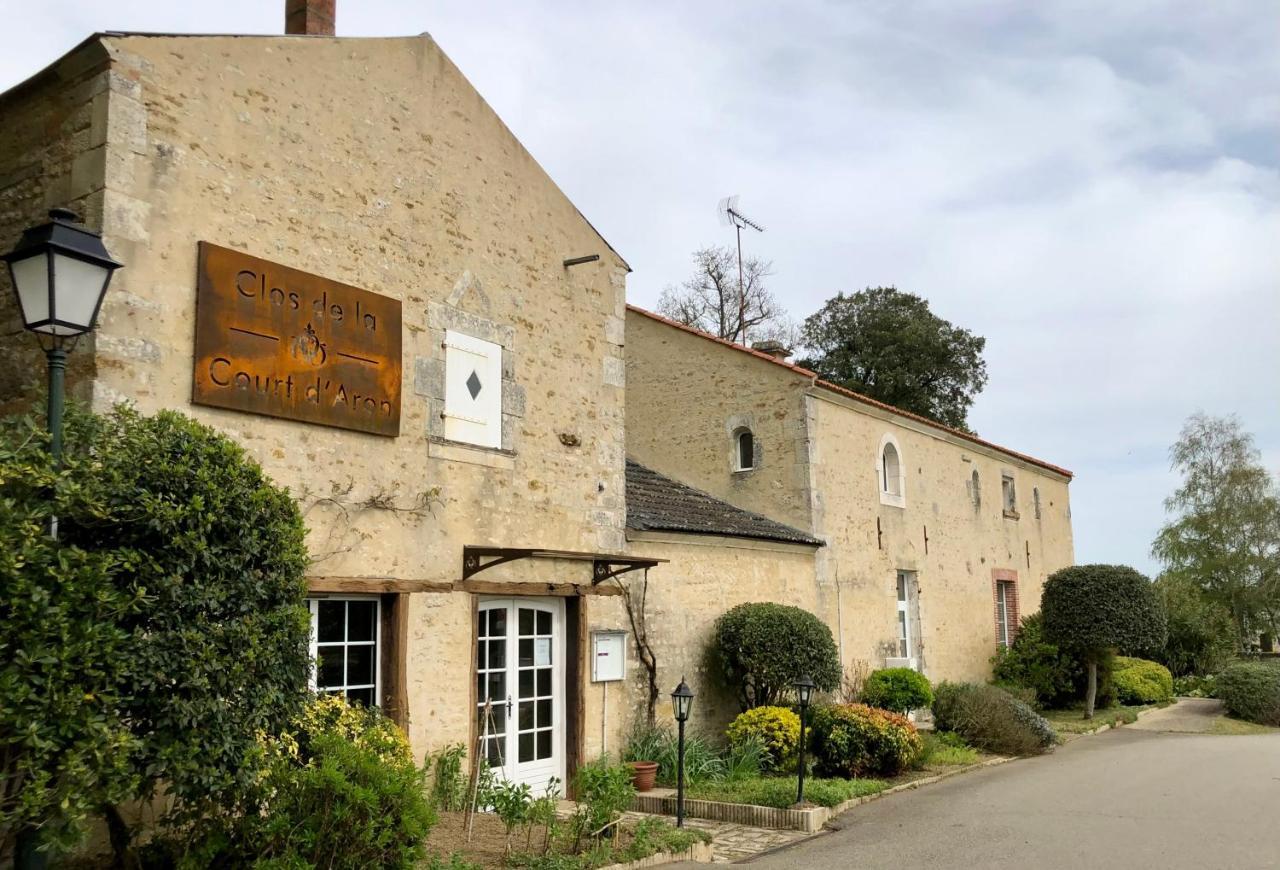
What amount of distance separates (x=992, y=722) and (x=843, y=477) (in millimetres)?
4195

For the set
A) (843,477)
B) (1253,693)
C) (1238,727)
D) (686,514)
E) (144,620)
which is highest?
(843,477)

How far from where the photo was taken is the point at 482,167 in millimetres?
10562

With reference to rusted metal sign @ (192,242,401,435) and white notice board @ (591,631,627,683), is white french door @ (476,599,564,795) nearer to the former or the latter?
white notice board @ (591,631,627,683)

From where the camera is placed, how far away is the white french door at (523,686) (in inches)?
398

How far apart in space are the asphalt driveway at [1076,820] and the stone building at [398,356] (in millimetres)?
3022

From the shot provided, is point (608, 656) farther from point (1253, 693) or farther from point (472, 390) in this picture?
point (1253, 693)

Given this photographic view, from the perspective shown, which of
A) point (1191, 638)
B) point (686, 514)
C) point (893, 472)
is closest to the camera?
point (686, 514)

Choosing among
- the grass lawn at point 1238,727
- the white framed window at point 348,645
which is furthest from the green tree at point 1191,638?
the white framed window at point 348,645

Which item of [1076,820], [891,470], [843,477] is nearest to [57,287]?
[1076,820]

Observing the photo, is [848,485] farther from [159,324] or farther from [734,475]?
[159,324]

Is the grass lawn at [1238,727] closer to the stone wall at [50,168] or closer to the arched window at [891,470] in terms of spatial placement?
the arched window at [891,470]

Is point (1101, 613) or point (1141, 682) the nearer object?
point (1101, 613)

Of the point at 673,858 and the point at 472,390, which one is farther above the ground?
the point at 472,390

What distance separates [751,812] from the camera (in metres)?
10.1
